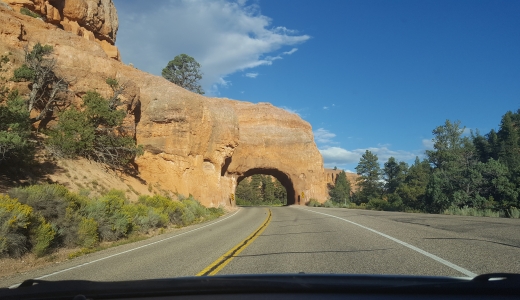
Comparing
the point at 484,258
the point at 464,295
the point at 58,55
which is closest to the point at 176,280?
the point at 464,295

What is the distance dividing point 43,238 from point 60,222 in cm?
194

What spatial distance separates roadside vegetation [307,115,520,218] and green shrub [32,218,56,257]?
22497mm

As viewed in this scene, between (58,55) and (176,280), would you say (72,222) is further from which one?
(58,55)

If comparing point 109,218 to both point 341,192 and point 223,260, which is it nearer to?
point 223,260

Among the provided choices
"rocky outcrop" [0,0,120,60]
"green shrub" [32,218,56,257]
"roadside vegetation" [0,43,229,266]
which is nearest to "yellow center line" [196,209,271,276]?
"roadside vegetation" [0,43,229,266]

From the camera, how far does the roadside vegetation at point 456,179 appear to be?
101 feet

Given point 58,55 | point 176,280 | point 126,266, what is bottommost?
point 126,266

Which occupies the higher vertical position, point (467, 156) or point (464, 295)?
point (467, 156)

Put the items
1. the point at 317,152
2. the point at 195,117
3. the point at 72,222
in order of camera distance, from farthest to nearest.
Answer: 1. the point at 317,152
2. the point at 195,117
3. the point at 72,222

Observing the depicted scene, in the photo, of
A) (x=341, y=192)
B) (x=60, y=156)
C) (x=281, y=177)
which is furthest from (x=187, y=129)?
(x=341, y=192)

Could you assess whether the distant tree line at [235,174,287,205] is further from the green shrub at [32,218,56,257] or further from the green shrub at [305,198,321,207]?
the green shrub at [32,218,56,257]

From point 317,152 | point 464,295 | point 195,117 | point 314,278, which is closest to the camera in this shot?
point 464,295

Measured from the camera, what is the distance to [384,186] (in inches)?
3755

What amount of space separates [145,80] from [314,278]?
41.4 m
